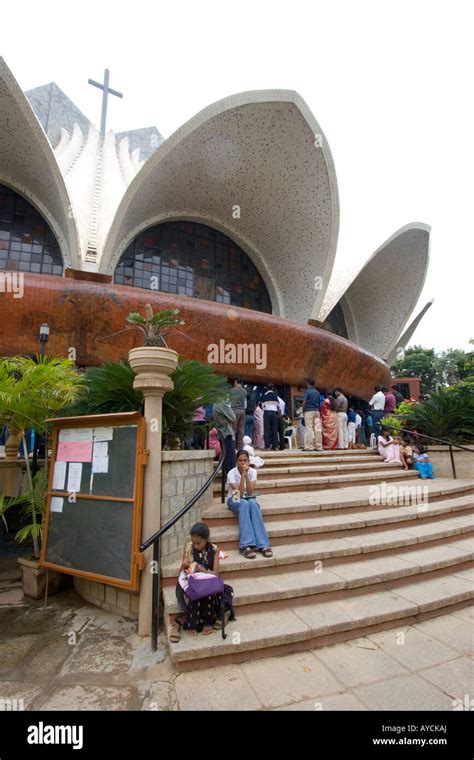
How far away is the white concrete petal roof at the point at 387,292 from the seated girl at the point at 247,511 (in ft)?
55.3

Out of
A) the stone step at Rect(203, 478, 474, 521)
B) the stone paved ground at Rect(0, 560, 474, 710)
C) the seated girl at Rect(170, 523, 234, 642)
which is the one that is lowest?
the stone paved ground at Rect(0, 560, 474, 710)

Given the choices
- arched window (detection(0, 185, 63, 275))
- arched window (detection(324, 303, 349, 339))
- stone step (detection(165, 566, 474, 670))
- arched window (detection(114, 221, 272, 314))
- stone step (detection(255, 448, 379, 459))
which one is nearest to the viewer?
stone step (detection(165, 566, 474, 670))

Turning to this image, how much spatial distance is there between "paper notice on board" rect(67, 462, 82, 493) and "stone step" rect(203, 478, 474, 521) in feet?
4.51

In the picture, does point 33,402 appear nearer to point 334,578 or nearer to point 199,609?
point 199,609

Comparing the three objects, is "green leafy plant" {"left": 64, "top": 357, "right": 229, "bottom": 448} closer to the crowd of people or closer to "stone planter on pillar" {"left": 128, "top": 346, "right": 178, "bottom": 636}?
the crowd of people

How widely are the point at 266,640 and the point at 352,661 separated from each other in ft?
2.06

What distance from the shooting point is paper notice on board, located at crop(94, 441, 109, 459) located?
11.7ft

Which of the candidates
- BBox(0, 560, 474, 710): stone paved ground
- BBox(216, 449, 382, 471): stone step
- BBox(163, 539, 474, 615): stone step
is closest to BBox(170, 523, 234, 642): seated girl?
BBox(163, 539, 474, 615): stone step

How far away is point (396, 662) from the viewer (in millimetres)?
2600

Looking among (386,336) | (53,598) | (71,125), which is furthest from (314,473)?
(71,125)

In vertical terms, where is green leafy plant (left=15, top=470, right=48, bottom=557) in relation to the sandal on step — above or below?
above

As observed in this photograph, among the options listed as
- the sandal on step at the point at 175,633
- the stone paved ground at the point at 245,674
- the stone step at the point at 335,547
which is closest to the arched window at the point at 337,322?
the stone step at the point at 335,547

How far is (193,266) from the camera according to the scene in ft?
47.8
